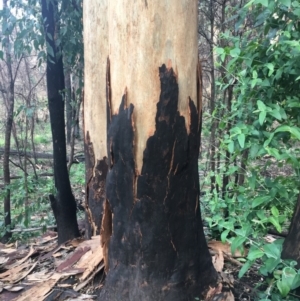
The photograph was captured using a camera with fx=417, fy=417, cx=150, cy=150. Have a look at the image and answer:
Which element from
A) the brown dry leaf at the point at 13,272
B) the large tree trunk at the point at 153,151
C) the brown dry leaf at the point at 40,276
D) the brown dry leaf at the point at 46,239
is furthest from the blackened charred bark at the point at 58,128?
the large tree trunk at the point at 153,151

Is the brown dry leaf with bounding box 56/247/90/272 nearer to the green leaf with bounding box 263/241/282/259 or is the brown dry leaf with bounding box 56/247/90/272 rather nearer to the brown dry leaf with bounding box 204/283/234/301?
the brown dry leaf with bounding box 204/283/234/301

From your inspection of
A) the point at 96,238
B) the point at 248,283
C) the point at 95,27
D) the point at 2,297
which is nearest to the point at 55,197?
the point at 96,238

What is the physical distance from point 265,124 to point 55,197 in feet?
10.7

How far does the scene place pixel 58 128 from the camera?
5012 millimetres

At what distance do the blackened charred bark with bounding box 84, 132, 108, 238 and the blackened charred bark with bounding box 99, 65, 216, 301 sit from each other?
4.27 ft

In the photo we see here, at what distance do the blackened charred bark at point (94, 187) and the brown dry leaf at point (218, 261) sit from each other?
3.78ft

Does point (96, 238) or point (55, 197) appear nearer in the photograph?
point (96, 238)

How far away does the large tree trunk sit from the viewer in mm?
2293

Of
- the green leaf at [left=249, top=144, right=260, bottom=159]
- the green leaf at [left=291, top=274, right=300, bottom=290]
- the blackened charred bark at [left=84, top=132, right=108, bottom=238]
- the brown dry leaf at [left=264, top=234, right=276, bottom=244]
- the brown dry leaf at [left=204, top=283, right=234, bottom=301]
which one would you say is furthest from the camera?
the blackened charred bark at [left=84, top=132, right=108, bottom=238]

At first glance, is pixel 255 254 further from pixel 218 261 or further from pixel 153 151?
pixel 218 261

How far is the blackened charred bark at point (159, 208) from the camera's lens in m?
2.32

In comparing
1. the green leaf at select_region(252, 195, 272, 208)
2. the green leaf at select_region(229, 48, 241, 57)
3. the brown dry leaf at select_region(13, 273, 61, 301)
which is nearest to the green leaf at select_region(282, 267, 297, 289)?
the green leaf at select_region(252, 195, 272, 208)

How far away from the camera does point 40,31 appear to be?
486 centimetres

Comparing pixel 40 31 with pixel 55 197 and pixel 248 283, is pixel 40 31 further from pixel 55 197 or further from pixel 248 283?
pixel 248 283
